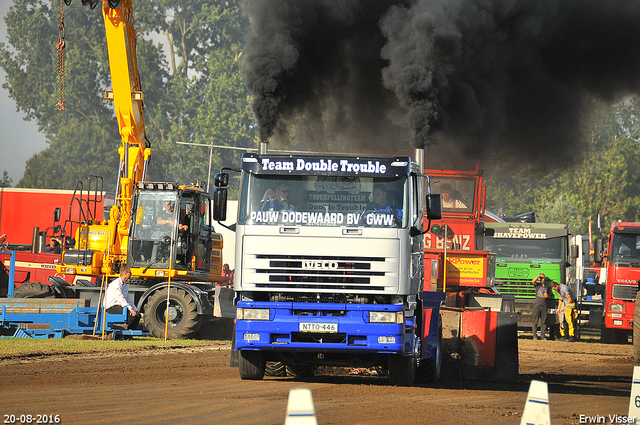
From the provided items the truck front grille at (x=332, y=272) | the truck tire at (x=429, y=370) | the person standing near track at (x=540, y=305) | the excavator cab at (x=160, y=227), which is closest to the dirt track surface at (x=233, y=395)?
the truck tire at (x=429, y=370)

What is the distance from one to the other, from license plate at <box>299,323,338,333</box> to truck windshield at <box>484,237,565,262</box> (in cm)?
1609

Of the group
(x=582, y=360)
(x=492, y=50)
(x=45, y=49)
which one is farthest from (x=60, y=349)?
(x=45, y=49)

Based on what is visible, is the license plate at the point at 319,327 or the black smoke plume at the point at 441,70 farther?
the black smoke plume at the point at 441,70

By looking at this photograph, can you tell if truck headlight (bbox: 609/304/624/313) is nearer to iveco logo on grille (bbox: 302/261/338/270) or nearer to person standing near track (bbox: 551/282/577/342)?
person standing near track (bbox: 551/282/577/342)

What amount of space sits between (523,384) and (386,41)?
1138 cm

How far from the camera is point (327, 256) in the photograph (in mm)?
10148

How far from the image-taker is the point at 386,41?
68.5 ft

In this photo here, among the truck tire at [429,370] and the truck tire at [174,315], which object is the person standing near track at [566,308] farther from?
the truck tire at [429,370]

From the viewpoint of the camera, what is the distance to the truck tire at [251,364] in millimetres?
10884

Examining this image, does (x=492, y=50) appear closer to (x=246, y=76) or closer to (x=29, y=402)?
(x=246, y=76)

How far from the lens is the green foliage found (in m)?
63.8

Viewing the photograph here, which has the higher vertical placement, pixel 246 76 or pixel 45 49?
pixel 45 49

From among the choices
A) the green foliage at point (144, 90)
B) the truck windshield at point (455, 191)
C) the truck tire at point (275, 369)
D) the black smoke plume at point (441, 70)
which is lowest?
the truck tire at point (275, 369)

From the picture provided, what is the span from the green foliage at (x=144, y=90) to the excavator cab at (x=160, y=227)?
4457 centimetres
